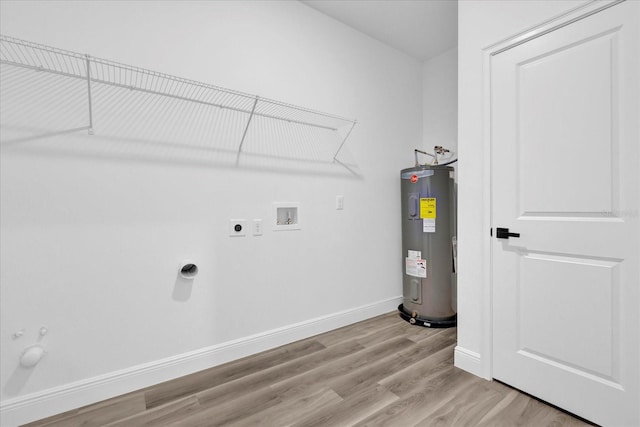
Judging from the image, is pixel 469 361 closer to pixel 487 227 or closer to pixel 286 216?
pixel 487 227

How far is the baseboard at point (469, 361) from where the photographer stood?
1849 millimetres

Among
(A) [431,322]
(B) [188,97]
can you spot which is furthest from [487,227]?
(B) [188,97]

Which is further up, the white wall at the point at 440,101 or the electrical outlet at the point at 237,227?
the white wall at the point at 440,101

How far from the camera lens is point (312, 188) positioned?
2479 millimetres

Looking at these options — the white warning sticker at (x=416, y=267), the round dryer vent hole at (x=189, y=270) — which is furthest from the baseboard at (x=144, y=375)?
the white warning sticker at (x=416, y=267)

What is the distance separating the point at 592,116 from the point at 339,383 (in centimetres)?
196

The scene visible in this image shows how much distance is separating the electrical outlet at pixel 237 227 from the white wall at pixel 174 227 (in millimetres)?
58

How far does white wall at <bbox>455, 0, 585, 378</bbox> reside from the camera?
1.83m

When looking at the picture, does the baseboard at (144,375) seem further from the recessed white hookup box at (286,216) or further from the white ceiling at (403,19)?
the white ceiling at (403,19)

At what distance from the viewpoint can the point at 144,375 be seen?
1.75m

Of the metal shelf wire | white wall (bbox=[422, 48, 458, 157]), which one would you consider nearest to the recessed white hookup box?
the metal shelf wire

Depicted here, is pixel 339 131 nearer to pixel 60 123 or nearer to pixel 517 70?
pixel 517 70

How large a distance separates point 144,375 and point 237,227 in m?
1.04

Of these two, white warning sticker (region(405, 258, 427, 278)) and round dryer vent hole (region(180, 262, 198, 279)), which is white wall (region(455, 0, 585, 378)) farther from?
round dryer vent hole (region(180, 262, 198, 279))
